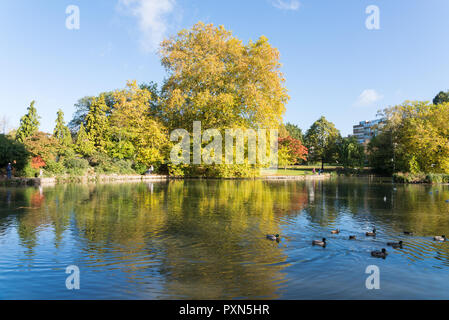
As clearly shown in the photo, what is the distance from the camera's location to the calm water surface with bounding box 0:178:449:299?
6.46m

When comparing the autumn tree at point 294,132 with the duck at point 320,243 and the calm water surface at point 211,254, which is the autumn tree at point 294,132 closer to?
the calm water surface at point 211,254

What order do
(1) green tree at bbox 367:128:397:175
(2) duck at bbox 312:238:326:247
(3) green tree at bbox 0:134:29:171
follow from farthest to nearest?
(1) green tree at bbox 367:128:397:175 < (3) green tree at bbox 0:134:29:171 < (2) duck at bbox 312:238:326:247

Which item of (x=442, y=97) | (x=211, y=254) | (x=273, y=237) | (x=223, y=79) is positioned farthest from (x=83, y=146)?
(x=442, y=97)

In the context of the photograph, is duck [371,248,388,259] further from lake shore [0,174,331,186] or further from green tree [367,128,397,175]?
green tree [367,128,397,175]

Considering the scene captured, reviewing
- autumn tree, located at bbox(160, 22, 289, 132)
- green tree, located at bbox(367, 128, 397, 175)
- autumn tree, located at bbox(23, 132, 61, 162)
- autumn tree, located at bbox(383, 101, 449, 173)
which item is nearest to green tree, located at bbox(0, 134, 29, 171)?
autumn tree, located at bbox(23, 132, 61, 162)

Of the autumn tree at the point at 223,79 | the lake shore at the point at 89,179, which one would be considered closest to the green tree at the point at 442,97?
the lake shore at the point at 89,179

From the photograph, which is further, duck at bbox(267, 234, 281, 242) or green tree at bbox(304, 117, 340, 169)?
green tree at bbox(304, 117, 340, 169)

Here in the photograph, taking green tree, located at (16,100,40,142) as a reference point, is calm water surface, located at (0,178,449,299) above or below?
below

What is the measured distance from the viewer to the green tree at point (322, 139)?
68062 millimetres

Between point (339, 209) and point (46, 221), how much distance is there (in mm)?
12988

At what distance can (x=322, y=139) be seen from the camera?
6956 cm

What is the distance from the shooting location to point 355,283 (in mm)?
6887

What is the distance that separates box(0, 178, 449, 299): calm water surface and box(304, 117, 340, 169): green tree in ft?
177
